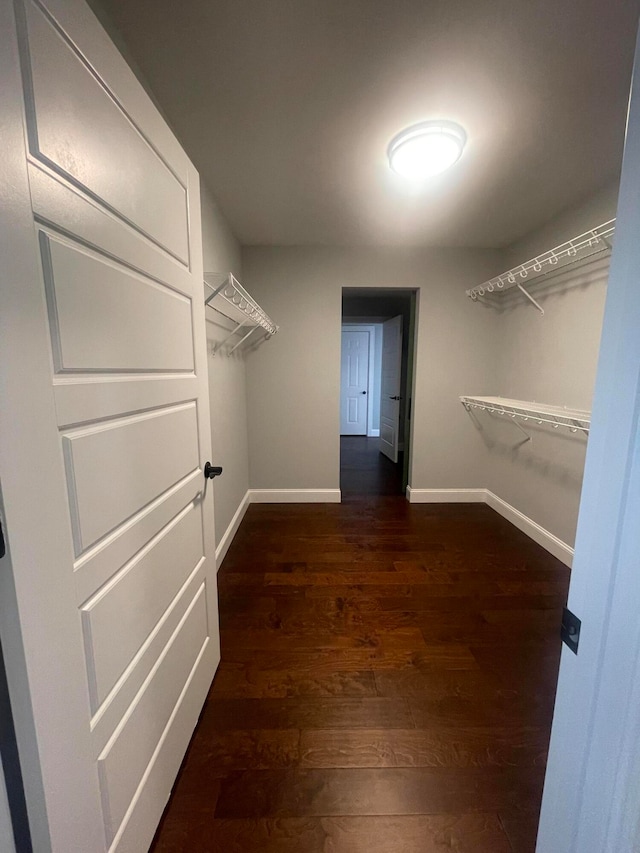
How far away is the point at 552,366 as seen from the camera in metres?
2.43

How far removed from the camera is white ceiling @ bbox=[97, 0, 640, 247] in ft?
3.48

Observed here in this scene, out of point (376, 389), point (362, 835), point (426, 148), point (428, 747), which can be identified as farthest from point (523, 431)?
point (376, 389)

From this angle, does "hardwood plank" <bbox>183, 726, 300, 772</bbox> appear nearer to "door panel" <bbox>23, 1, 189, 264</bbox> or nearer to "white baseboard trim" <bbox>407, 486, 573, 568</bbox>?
"door panel" <bbox>23, 1, 189, 264</bbox>

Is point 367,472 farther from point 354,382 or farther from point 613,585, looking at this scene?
point 613,585

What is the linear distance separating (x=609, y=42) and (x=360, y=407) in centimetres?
559

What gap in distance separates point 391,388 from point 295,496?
2.39 m

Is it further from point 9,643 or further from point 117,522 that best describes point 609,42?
point 9,643

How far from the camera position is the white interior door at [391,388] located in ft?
15.0

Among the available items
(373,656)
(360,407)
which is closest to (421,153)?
(373,656)

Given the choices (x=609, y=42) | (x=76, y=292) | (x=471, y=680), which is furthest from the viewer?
(x=471, y=680)

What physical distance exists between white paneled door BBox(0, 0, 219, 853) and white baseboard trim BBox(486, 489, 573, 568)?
2518 mm

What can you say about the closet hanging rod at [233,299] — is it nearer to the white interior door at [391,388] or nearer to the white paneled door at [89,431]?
the white paneled door at [89,431]

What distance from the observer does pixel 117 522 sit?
0.79 metres

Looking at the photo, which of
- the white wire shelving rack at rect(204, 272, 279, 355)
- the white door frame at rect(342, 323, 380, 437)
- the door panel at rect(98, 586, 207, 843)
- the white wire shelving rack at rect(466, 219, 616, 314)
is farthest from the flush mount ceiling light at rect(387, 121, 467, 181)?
the white door frame at rect(342, 323, 380, 437)
